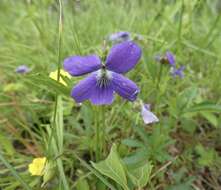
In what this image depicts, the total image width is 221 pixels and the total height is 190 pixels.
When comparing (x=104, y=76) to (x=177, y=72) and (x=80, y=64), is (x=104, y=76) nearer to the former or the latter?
(x=80, y=64)

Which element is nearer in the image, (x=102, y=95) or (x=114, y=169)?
(x=114, y=169)

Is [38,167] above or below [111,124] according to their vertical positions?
below

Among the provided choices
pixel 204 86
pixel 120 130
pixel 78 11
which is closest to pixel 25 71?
pixel 120 130

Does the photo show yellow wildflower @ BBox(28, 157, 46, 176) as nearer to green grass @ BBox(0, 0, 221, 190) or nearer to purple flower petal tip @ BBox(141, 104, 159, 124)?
green grass @ BBox(0, 0, 221, 190)


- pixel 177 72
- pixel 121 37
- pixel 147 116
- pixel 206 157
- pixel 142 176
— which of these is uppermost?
pixel 121 37

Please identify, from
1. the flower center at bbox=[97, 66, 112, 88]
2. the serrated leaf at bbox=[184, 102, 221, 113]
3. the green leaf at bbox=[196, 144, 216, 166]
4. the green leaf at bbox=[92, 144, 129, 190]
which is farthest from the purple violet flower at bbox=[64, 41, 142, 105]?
the green leaf at bbox=[196, 144, 216, 166]

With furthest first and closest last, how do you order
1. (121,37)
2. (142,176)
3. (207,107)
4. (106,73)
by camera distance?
(121,37) → (207,107) → (106,73) → (142,176)

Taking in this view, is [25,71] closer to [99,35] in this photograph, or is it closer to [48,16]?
[99,35]

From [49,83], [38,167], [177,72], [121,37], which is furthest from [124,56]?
[121,37]
